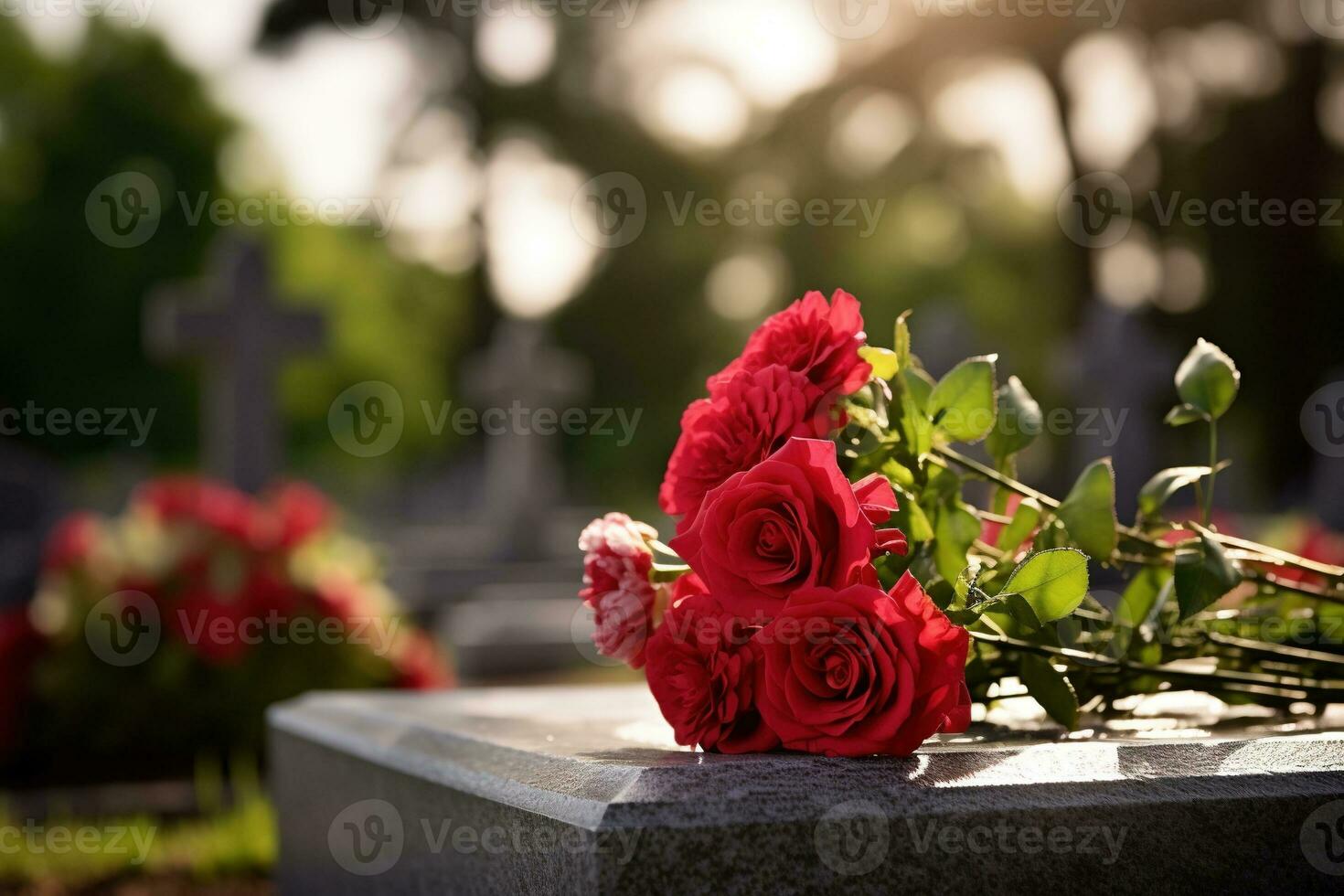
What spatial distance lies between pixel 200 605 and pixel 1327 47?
16980mm

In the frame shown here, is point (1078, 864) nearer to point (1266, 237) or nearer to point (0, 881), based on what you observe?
point (0, 881)

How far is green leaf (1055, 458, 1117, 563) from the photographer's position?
1785mm

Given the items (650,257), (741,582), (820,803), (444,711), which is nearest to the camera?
(820,803)

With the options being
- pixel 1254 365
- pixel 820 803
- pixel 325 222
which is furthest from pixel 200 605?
pixel 325 222

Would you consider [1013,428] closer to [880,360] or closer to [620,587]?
[880,360]

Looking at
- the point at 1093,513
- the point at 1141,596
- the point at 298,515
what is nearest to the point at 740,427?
the point at 1093,513

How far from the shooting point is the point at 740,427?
1.72 m

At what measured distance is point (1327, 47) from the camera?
17172mm

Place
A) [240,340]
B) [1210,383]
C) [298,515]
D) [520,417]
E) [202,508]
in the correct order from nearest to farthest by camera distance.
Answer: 1. [1210,383]
2. [202,508]
3. [298,515]
4. [240,340]
5. [520,417]

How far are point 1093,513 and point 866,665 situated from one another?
0.52m

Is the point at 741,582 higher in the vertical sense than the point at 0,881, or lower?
higher

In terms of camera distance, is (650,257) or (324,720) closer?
(324,720)

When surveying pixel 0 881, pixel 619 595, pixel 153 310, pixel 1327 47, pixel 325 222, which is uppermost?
pixel 325 222

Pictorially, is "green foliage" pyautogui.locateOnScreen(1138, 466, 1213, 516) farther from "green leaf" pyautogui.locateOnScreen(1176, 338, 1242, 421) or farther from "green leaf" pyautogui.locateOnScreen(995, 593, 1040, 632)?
"green leaf" pyautogui.locateOnScreen(995, 593, 1040, 632)
